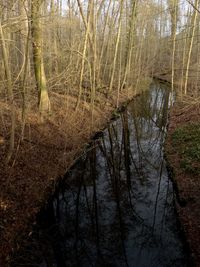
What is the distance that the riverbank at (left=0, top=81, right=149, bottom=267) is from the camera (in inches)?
320

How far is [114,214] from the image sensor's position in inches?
366

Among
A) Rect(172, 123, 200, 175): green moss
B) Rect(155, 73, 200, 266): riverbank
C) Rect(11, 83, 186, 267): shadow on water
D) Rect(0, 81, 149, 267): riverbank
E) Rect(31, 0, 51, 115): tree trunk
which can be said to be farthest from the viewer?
Rect(31, 0, 51, 115): tree trunk

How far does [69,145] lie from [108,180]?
9.28 feet

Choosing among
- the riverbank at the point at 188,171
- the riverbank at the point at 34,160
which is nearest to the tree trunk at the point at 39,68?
the riverbank at the point at 34,160

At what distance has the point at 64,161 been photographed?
39.7ft

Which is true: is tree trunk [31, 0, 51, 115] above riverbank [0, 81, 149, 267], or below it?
above

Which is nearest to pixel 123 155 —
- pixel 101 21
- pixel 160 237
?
pixel 160 237

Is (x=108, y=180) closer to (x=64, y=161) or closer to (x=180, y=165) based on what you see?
(x=64, y=161)

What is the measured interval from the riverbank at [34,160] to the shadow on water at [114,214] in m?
0.48

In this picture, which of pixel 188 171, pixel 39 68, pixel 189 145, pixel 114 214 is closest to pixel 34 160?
pixel 114 214

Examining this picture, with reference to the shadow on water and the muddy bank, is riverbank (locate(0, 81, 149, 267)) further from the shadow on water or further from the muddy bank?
the muddy bank

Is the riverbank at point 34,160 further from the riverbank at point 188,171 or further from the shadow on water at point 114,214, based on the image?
the riverbank at point 188,171

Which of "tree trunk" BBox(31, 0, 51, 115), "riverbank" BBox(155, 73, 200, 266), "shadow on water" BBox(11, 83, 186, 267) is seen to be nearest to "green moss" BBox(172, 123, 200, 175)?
"riverbank" BBox(155, 73, 200, 266)

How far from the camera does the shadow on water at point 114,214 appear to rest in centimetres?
747
